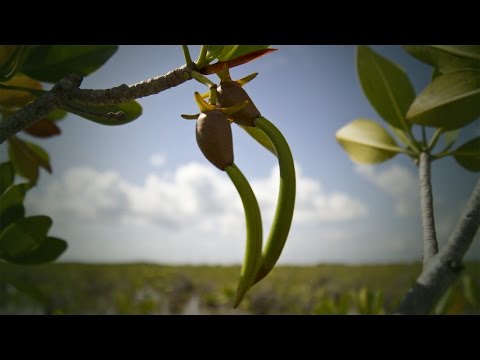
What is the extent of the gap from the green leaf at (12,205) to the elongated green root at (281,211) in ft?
1.33

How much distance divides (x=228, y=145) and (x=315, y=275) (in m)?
2.20

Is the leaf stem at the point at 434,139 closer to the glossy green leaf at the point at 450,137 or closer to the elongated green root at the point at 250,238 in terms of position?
the glossy green leaf at the point at 450,137

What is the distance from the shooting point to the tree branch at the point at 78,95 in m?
0.37

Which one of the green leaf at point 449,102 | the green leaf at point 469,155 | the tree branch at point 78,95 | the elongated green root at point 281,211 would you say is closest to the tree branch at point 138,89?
the tree branch at point 78,95

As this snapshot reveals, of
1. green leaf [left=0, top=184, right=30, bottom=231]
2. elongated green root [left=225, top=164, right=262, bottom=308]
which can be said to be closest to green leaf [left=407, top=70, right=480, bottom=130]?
elongated green root [left=225, top=164, right=262, bottom=308]

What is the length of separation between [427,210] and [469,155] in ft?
0.67

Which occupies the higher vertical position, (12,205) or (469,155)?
(469,155)

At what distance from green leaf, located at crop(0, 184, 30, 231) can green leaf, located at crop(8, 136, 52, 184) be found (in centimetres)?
11

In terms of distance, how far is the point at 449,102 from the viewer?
415 mm

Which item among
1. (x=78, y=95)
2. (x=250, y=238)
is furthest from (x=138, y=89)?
(x=250, y=238)

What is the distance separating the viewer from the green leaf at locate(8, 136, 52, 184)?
2.07 ft

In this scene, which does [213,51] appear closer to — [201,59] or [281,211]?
[201,59]
